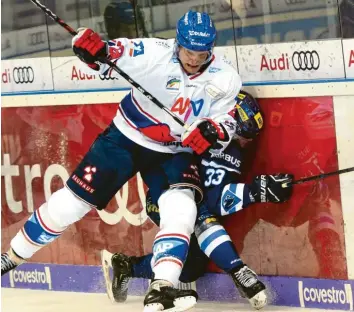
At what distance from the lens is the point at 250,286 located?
515 cm

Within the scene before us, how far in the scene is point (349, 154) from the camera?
5.03 meters

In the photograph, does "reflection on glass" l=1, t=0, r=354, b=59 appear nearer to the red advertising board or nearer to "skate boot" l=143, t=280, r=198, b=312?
the red advertising board

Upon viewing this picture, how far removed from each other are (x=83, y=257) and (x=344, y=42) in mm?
1753

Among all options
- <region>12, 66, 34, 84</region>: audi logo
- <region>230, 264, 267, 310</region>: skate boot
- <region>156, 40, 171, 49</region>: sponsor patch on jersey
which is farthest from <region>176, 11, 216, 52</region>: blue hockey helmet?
<region>12, 66, 34, 84</region>: audi logo

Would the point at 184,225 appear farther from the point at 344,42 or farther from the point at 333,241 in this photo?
the point at 344,42

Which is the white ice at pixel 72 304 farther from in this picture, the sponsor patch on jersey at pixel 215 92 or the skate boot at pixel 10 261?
the sponsor patch on jersey at pixel 215 92

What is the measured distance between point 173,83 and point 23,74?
4.34 ft

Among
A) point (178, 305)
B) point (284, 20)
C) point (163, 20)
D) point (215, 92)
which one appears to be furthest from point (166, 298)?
point (163, 20)

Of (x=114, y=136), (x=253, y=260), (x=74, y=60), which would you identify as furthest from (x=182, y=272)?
(x=74, y=60)

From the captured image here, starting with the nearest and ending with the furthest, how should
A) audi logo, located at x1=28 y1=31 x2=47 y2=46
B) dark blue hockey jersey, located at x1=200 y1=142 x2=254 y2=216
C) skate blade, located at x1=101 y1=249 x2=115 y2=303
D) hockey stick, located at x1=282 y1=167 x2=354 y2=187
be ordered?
hockey stick, located at x1=282 y1=167 x2=354 y2=187
dark blue hockey jersey, located at x1=200 y1=142 x2=254 y2=216
skate blade, located at x1=101 y1=249 x2=115 y2=303
audi logo, located at x1=28 y1=31 x2=47 y2=46

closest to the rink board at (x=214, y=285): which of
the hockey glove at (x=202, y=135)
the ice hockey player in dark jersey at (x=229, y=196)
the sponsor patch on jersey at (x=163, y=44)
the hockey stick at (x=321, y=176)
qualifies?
the ice hockey player in dark jersey at (x=229, y=196)

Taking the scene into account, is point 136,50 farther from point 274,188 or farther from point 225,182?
point 274,188

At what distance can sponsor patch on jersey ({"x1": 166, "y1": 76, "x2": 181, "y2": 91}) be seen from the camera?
5.22m

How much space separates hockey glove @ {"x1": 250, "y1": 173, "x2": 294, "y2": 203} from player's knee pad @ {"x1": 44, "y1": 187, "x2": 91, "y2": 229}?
75 cm
